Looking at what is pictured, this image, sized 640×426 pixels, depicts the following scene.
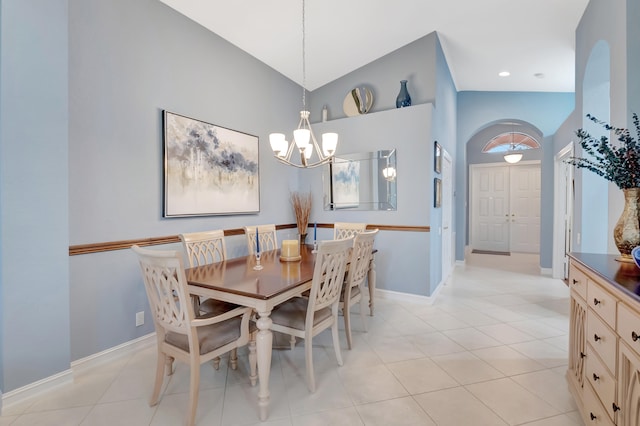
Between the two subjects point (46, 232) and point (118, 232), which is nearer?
point (46, 232)

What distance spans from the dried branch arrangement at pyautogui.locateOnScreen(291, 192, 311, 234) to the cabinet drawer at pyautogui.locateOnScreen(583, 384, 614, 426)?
344 centimetres

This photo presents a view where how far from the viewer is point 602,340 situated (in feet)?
4.60

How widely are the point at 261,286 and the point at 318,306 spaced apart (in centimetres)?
42

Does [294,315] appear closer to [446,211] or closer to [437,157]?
[437,157]

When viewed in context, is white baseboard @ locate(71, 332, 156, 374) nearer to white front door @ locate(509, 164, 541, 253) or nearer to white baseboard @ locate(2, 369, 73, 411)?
white baseboard @ locate(2, 369, 73, 411)

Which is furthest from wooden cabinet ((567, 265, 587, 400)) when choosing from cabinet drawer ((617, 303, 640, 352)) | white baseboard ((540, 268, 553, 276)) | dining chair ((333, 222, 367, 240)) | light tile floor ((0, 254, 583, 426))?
white baseboard ((540, 268, 553, 276))

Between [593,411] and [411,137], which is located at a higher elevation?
[411,137]

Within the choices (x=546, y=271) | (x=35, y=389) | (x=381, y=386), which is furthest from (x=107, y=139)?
(x=546, y=271)

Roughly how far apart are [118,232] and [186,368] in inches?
48.0

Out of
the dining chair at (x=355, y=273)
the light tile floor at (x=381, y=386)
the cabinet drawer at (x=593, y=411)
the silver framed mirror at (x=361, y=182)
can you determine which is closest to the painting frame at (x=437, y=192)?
the silver framed mirror at (x=361, y=182)

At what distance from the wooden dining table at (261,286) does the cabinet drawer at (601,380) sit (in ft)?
5.12

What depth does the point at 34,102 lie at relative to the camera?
6.31 ft

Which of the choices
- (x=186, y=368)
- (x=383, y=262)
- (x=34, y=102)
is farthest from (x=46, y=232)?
(x=383, y=262)

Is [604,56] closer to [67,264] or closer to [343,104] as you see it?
[343,104]
